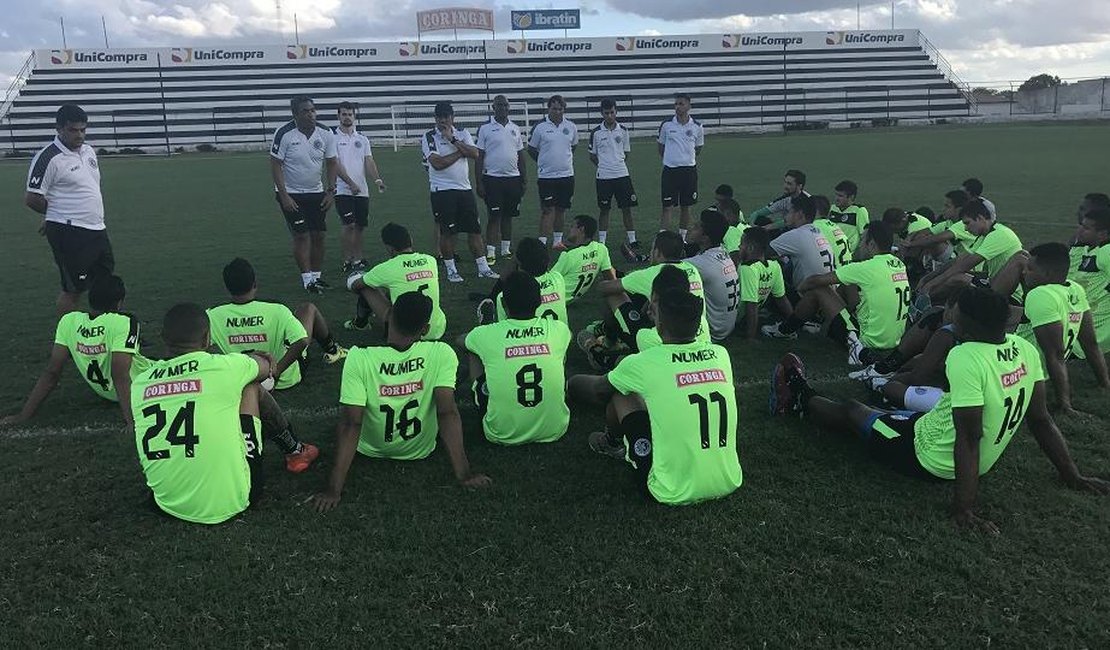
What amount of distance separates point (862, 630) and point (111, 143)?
6637 centimetres

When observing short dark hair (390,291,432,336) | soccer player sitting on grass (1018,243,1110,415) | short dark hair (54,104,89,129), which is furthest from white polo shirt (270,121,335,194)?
soccer player sitting on grass (1018,243,1110,415)

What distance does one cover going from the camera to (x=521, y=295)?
183 inches

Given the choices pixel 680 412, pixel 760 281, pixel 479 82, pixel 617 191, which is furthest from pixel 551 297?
pixel 479 82

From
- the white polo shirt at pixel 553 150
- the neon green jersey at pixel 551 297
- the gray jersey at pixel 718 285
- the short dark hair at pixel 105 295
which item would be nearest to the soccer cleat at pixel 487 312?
the neon green jersey at pixel 551 297

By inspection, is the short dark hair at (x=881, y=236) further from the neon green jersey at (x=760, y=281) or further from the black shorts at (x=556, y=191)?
the black shorts at (x=556, y=191)

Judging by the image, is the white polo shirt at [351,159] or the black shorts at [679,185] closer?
the white polo shirt at [351,159]

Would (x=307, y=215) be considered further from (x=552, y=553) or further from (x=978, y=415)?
(x=978, y=415)

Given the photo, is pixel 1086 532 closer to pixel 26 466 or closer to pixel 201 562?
pixel 201 562

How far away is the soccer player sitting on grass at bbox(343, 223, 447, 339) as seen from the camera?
272 inches

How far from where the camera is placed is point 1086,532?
12.2ft

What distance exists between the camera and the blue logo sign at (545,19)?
79938 millimetres

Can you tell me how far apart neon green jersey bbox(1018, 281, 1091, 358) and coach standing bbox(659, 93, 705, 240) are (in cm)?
705

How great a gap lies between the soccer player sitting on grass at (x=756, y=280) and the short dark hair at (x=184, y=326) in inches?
187

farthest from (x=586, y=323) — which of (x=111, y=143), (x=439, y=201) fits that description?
(x=111, y=143)
